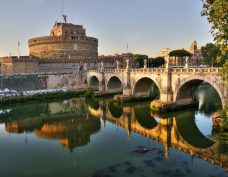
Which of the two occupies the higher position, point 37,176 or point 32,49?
point 32,49

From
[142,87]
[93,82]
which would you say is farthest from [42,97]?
[142,87]

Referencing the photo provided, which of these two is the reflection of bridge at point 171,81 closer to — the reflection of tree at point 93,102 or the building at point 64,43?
the reflection of tree at point 93,102

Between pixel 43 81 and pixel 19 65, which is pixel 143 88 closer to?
pixel 43 81

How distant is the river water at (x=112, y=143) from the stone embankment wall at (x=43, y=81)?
10908 millimetres

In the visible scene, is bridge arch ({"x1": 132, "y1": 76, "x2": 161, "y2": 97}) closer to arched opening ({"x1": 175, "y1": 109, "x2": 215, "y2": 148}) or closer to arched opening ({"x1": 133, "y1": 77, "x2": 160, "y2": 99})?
arched opening ({"x1": 133, "y1": 77, "x2": 160, "y2": 99})

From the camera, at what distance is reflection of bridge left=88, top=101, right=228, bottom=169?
514 inches

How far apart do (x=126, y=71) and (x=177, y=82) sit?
27.9ft

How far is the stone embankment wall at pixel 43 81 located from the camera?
116 feet

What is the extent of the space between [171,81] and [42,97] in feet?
55.1

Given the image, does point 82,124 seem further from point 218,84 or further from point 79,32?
point 79,32

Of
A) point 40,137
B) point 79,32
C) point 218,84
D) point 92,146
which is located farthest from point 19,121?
point 79,32

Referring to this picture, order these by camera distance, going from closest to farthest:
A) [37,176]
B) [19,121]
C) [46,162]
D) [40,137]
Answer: [37,176]
[46,162]
[40,137]
[19,121]

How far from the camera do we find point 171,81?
2227 centimetres

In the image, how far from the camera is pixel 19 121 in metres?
21.7
